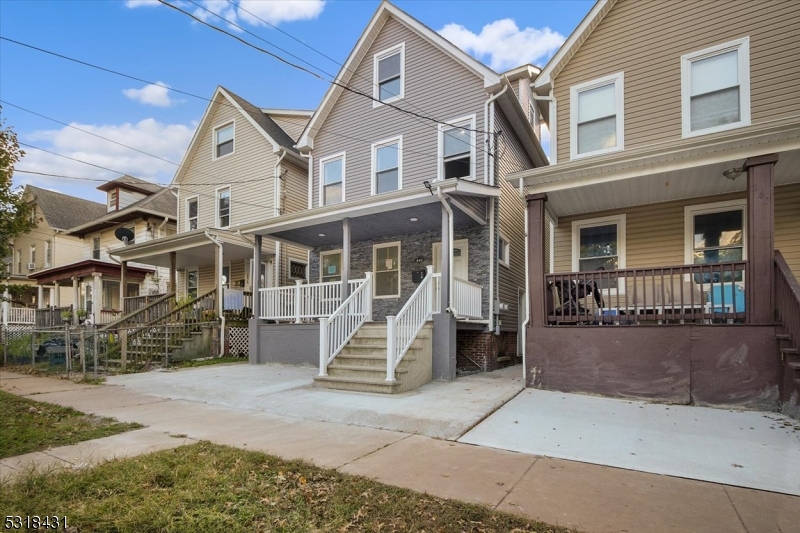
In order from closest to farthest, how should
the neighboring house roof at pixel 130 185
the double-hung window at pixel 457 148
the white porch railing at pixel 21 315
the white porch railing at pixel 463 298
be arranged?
1. the white porch railing at pixel 463 298
2. the double-hung window at pixel 457 148
3. the neighboring house roof at pixel 130 185
4. the white porch railing at pixel 21 315

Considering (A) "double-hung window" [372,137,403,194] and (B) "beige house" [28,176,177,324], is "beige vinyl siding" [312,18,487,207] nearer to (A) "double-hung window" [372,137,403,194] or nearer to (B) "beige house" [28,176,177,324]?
(A) "double-hung window" [372,137,403,194]

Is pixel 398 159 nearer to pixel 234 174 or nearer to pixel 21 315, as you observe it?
pixel 234 174

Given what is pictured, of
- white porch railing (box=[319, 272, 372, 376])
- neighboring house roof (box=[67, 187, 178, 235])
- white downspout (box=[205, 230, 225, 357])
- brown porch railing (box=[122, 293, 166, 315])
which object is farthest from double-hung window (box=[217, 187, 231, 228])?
white porch railing (box=[319, 272, 372, 376])

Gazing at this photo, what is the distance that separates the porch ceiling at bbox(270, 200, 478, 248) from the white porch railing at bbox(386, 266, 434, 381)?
5.76 feet

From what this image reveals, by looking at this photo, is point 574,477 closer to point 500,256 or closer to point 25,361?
point 500,256

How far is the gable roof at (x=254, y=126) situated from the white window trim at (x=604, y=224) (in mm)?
10084

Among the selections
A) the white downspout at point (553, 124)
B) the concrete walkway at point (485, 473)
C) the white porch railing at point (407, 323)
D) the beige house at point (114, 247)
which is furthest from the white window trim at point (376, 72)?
the beige house at point (114, 247)

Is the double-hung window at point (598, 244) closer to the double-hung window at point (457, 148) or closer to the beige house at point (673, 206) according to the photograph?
the beige house at point (673, 206)

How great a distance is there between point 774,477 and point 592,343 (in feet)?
12.6

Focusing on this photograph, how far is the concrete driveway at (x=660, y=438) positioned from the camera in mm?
4250

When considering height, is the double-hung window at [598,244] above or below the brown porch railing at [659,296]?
above

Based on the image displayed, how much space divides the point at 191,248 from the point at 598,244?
1231 centimetres

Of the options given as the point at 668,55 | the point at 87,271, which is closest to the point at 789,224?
the point at 668,55

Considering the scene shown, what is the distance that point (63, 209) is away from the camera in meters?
27.5
